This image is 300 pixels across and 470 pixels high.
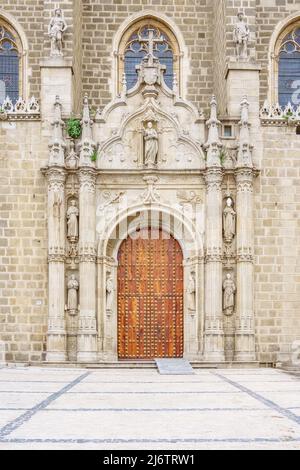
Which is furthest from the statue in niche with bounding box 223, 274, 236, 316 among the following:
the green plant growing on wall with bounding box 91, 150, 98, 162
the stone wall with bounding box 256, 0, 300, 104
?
the stone wall with bounding box 256, 0, 300, 104

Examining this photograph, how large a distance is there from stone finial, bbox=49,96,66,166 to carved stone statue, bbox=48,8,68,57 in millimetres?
1441

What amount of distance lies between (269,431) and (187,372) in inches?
357

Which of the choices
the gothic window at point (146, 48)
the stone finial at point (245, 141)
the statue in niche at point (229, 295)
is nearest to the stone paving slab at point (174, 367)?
the statue in niche at point (229, 295)

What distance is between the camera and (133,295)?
842 inches

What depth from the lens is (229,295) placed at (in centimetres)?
2061

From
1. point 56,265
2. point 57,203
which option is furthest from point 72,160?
point 56,265

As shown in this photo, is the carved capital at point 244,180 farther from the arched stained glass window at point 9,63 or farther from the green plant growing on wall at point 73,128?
the arched stained glass window at point 9,63

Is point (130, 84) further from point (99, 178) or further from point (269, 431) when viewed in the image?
point (269, 431)

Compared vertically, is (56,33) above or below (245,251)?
above

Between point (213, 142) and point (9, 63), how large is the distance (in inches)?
311

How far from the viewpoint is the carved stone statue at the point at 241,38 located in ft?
70.6

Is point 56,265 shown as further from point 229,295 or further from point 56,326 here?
point 229,295

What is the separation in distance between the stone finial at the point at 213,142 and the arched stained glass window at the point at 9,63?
694 cm
